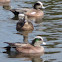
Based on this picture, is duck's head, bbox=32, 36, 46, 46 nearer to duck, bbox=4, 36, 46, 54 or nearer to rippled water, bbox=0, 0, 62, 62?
duck, bbox=4, 36, 46, 54

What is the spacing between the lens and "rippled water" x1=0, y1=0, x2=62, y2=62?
13.5 meters

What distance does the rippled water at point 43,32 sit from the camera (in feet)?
44.1

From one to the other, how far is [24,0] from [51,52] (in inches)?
465

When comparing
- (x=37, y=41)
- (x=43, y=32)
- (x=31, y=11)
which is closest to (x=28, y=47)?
(x=37, y=41)

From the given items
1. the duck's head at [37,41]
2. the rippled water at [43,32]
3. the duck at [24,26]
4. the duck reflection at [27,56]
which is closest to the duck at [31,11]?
the rippled water at [43,32]

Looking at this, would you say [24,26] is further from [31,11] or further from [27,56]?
[27,56]

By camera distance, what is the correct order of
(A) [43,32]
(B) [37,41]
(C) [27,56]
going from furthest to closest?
(A) [43,32], (B) [37,41], (C) [27,56]

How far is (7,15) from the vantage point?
21047mm

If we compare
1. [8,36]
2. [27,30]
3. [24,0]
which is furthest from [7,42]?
[24,0]

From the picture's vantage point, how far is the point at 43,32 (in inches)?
667

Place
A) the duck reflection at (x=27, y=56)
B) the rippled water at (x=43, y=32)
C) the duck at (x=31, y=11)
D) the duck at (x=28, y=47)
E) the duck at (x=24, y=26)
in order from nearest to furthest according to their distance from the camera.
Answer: the duck reflection at (x=27, y=56), the rippled water at (x=43, y=32), the duck at (x=28, y=47), the duck at (x=24, y=26), the duck at (x=31, y=11)

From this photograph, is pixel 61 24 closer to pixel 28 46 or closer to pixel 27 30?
pixel 27 30

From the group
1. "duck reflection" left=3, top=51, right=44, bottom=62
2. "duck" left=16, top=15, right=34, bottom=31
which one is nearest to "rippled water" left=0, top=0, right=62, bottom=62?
"duck reflection" left=3, top=51, right=44, bottom=62

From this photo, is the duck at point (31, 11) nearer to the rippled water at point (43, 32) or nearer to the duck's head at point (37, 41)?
the rippled water at point (43, 32)
